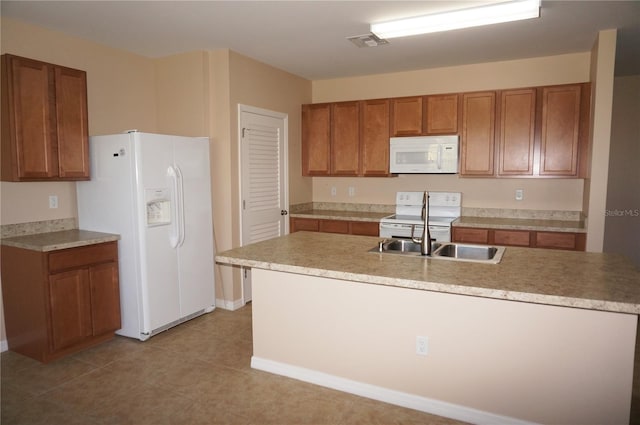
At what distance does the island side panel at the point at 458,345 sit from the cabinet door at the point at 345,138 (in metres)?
2.65

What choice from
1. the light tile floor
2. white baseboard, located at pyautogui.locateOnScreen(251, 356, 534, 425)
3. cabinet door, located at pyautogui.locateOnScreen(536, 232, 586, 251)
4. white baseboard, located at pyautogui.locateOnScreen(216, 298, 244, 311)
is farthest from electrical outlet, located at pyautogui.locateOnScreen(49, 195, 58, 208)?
cabinet door, located at pyautogui.locateOnScreen(536, 232, 586, 251)

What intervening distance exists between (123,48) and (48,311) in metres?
2.54

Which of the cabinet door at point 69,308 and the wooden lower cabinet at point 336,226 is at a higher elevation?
the wooden lower cabinet at point 336,226

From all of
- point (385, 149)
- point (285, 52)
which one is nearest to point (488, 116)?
point (385, 149)

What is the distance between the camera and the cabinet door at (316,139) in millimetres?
5363

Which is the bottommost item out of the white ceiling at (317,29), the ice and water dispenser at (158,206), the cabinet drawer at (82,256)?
the cabinet drawer at (82,256)

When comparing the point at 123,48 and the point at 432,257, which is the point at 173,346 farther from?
the point at 123,48

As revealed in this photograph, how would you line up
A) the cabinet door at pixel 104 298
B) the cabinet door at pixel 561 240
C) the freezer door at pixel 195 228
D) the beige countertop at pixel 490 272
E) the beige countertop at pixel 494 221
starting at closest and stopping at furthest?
1. the beige countertop at pixel 490 272
2. the cabinet door at pixel 104 298
3. the freezer door at pixel 195 228
4. the cabinet door at pixel 561 240
5. the beige countertop at pixel 494 221

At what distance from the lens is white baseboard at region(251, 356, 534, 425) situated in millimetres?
2328

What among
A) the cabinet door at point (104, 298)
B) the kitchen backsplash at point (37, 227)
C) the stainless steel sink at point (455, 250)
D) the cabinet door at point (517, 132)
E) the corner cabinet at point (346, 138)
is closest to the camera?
the stainless steel sink at point (455, 250)

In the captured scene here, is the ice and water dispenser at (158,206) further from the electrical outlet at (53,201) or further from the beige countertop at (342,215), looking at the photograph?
the beige countertop at (342,215)

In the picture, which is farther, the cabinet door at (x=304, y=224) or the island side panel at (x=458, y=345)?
the cabinet door at (x=304, y=224)

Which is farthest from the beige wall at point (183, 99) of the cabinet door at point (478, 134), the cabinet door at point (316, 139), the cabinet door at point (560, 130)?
the cabinet door at point (560, 130)

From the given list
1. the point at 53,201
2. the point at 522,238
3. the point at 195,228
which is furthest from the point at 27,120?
the point at 522,238
